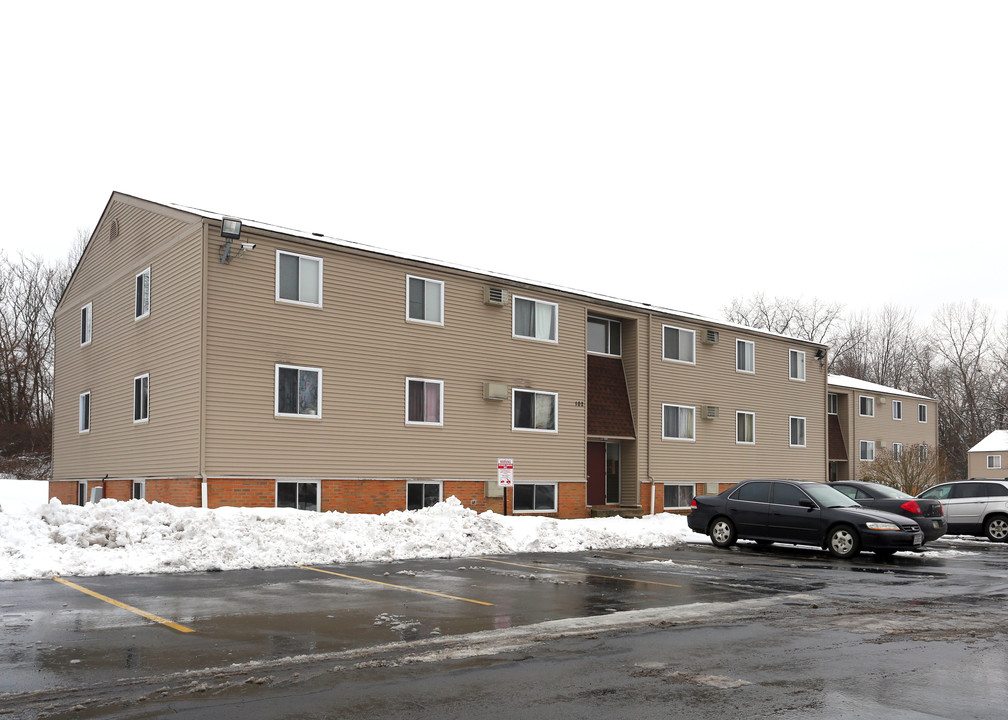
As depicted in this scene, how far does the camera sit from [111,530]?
50.6 ft

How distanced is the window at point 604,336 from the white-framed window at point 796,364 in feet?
32.5

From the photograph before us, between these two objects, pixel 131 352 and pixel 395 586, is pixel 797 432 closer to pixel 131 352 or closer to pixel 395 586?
pixel 131 352

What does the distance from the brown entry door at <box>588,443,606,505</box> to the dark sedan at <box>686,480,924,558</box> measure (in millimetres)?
9352

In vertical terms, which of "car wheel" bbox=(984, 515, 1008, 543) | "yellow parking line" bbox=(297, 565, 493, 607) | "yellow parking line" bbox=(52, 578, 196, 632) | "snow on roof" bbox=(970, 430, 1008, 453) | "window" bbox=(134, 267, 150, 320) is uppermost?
"window" bbox=(134, 267, 150, 320)

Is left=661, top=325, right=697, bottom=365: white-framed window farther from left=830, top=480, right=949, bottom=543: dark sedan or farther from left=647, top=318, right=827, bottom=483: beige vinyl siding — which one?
left=830, top=480, right=949, bottom=543: dark sedan

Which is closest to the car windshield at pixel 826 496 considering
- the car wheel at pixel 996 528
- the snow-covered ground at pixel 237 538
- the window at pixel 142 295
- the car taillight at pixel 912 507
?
the car taillight at pixel 912 507

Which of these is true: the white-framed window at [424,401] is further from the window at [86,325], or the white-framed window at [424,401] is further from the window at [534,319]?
the window at [86,325]

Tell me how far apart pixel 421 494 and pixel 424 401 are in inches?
97.5

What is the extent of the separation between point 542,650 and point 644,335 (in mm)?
23491

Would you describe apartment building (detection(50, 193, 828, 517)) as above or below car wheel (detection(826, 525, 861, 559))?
above

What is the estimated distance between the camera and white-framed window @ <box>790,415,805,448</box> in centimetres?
3747

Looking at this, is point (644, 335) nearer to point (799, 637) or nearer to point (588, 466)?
point (588, 466)

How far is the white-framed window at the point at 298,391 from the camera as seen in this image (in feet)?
71.5

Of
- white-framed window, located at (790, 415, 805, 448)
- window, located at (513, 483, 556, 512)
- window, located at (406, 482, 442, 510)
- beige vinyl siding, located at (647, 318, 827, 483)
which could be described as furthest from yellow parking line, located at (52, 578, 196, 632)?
white-framed window, located at (790, 415, 805, 448)
